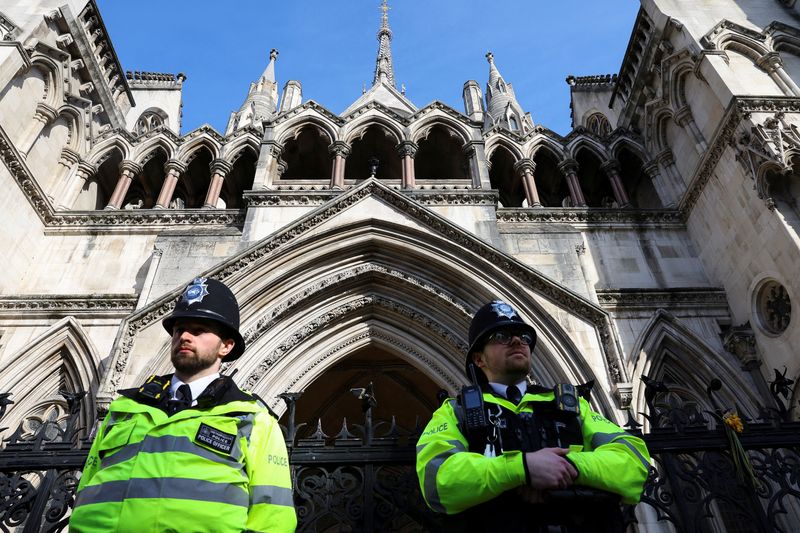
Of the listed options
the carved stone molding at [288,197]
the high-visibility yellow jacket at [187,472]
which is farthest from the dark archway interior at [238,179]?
the high-visibility yellow jacket at [187,472]

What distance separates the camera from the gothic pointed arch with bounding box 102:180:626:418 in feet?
28.0

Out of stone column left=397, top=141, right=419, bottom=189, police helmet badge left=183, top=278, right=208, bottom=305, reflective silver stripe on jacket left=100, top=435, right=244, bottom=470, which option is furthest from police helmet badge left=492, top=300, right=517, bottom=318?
stone column left=397, top=141, right=419, bottom=189

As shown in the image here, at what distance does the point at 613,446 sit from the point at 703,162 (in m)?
9.98

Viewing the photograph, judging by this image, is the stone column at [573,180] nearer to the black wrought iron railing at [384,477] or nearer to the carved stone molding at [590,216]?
the carved stone molding at [590,216]

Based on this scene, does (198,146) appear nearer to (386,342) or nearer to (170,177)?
(170,177)

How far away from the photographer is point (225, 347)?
10.8 ft

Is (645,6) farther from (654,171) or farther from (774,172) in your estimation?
(774,172)

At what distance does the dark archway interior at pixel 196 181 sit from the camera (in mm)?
13633

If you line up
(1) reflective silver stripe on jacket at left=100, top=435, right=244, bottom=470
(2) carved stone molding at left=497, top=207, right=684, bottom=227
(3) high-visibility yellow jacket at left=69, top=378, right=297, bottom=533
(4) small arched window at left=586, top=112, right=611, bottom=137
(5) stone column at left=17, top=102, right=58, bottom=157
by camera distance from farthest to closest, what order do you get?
(4) small arched window at left=586, top=112, right=611, bottom=137 < (2) carved stone molding at left=497, top=207, right=684, bottom=227 < (5) stone column at left=17, top=102, right=58, bottom=157 < (1) reflective silver stripe on jacket at left=100, top=435, right=244, bottom=470 < (3) high-visibility yellow jacket at left=69, top=378, right=297, bottom=533

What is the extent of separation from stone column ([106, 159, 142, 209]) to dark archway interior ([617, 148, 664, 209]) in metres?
12.5

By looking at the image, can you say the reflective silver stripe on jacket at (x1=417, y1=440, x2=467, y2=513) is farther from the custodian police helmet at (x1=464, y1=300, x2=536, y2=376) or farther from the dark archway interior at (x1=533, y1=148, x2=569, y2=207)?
the dark archway interior at (x1=533, y1=148, x2=569, y2=207)

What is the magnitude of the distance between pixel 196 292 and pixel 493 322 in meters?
1.90

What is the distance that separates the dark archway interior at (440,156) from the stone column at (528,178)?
1384mm

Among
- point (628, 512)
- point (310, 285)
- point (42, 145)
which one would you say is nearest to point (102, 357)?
point (310, 285)
